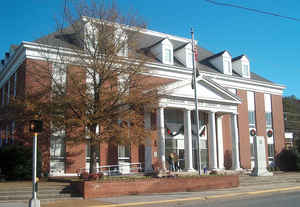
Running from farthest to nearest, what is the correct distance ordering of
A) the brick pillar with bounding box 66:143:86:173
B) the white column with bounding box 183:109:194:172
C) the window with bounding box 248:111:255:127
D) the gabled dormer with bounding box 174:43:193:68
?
the window with bounding box 248:111:255:127 → the gabled dormer with bounding box 174:43:193:68 → the white column with bounding box 183:109:194:172 → the brick pillar with bounding box 66:143:86:173

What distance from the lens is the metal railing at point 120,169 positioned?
2662cm

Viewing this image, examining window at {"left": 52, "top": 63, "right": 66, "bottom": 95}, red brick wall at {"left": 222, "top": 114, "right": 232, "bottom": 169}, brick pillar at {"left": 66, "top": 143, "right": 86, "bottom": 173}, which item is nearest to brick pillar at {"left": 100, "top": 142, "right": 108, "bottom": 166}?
brick pillar at {"left": 66, "top": 143, "right": 86, "bottom": 173}

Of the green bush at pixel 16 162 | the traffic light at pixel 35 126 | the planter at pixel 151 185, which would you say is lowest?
the planter at pixel 151 185

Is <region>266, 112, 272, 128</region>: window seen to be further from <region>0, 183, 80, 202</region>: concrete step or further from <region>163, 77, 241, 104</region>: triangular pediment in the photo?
<region>0, 183, 80, 202</region>: concrete step

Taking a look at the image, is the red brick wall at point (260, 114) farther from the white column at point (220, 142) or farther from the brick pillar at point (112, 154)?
the brick pillar at point (112, 154)

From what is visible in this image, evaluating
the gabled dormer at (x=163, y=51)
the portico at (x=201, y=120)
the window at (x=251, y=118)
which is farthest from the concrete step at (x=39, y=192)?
the window at (x=251, y=118)

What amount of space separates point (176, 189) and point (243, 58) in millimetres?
24880

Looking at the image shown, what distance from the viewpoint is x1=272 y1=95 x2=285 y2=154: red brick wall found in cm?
4092

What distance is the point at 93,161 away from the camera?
2086 cm

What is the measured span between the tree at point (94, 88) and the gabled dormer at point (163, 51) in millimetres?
12194

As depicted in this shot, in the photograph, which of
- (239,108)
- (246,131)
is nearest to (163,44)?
(239,108)

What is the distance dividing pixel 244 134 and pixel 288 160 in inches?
285

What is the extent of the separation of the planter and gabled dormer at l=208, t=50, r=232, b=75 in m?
17.8

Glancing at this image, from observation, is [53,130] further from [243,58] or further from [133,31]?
[243,58]
